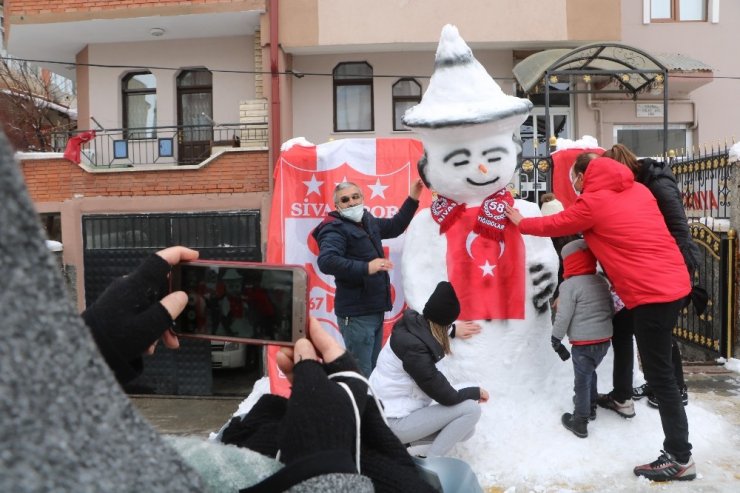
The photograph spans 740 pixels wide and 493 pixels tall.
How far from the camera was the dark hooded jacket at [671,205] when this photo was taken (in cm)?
379

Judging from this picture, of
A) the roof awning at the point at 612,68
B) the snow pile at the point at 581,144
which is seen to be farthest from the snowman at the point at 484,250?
the roof awning at the point at 612,68

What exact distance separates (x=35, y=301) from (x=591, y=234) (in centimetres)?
354

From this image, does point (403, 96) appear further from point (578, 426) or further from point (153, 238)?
point (578, 426)

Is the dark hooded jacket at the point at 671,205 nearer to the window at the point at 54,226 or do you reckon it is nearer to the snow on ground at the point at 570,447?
the snow on ground at the point at 570,447

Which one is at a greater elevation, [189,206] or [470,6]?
[470,6]

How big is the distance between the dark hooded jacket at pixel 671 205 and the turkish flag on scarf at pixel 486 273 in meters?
0.91

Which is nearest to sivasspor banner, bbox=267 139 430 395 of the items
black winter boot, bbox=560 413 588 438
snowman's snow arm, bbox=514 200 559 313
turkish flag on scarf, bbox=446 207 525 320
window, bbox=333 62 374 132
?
turkish flag on scarf, bbox=446 207 525 320

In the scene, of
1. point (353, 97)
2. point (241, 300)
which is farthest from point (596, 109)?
point (241, 300)

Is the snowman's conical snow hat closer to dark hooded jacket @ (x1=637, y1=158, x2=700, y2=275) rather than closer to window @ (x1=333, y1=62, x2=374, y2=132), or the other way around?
dark hooded jacket @ (x1=637, y1=158, x2=700, y2=275)

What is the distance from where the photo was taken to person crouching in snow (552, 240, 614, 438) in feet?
12.7

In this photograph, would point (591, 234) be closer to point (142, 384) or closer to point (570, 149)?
point (570, 149)

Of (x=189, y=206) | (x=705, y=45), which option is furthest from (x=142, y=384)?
(x=705, y=45)

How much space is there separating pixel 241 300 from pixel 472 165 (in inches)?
116

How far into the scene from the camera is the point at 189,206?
9391 mm
